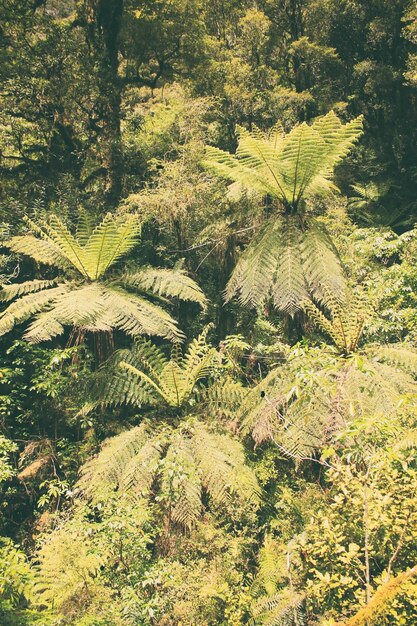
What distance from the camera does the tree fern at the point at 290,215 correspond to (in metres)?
3.97

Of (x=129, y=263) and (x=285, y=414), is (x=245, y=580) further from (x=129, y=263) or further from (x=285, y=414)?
(x=129, y=263)

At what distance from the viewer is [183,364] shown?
4.58 metres

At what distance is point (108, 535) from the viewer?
3061 mm

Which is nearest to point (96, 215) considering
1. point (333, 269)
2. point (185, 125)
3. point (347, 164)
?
point (185, 125)

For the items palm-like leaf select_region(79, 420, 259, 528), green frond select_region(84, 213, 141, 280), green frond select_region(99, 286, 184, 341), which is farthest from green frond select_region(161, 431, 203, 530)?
green frond select_region(84, 213, 141, 280)

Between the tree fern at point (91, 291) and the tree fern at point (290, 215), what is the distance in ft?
2.54

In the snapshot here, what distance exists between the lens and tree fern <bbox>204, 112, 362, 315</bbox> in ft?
13.0

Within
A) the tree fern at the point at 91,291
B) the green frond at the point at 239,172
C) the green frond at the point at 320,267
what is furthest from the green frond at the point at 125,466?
the green frond at the point at 239,172

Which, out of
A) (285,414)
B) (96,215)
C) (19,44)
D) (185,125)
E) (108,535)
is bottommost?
(108,535)

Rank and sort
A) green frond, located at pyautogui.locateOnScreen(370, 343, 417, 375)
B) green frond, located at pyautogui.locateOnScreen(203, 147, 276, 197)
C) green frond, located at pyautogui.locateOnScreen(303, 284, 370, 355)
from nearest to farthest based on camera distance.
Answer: green frond, located at pyautogui.locateOnScreen(370, 343, 417, 375)
green frond, located at pyautogui.locateOnScreen(303, 284, 370, 355)
green frond, located at pyautogui.locateOnScreen(203, 147, 276, 197)

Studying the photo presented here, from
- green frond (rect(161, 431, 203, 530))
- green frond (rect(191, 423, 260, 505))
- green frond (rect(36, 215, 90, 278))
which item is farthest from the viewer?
green frond (rect(36, 215, 90, 278))

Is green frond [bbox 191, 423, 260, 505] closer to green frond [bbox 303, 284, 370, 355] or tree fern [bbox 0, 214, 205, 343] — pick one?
tree fern [bbox 0, 214, 205, 343]

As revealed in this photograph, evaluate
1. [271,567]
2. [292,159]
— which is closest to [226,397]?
[271,567]

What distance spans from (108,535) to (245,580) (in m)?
1.26
